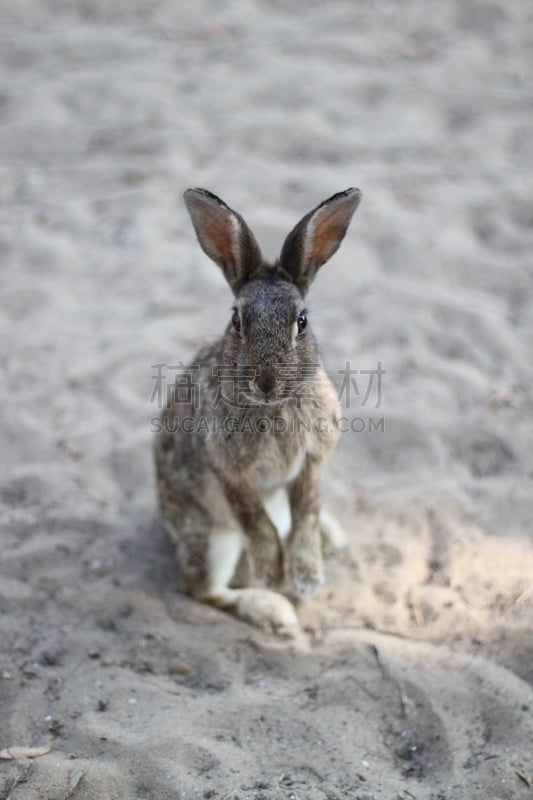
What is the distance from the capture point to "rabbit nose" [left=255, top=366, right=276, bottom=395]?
131 inches

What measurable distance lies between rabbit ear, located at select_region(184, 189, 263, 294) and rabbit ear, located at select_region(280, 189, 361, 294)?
15 cm

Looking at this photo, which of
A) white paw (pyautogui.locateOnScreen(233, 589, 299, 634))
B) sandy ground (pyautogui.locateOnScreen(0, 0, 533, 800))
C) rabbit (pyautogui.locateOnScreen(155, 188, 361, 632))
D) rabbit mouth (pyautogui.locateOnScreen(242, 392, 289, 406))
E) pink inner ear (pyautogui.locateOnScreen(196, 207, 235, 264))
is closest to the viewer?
sandy ground (pyautogui.locateOnScreen(0, 0, 533, 800))

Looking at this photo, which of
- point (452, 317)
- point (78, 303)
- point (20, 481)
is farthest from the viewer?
point (78, 303)

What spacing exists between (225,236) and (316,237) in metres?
0.38

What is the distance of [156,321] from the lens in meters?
5.71

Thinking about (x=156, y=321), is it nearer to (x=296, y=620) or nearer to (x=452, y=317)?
(x=452, y=317)

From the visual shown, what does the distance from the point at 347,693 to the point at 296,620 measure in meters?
0.56

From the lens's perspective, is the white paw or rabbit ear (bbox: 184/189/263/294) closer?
rabbit ear (bbox: 184/189/263/294)

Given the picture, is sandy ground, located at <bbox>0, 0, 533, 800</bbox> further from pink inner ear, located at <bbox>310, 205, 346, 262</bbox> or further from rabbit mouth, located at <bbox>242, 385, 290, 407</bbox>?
pink inner ear, located at <bbox>310, 205, 346, 262</bbox>

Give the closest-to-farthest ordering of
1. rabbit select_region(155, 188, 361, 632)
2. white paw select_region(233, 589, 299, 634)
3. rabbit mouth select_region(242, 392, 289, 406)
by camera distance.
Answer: rabbit mouth select_region(242, 392, 289, 406) < rabbit select_region(155, 188, 361, 632) < white paw select_region(233, 589, 299, 634)

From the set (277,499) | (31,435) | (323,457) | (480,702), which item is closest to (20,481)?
(31,435)

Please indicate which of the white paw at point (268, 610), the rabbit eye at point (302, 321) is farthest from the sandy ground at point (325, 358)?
the rabbit eye at point (302, 321)

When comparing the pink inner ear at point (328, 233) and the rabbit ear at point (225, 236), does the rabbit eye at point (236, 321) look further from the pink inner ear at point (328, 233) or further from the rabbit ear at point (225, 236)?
the pink inner ear at point (328, 233)

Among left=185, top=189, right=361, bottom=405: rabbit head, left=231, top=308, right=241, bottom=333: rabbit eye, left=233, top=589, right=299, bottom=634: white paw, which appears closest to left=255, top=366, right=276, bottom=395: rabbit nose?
left=185, top=189, right=361, bottom=405: rabbit head
